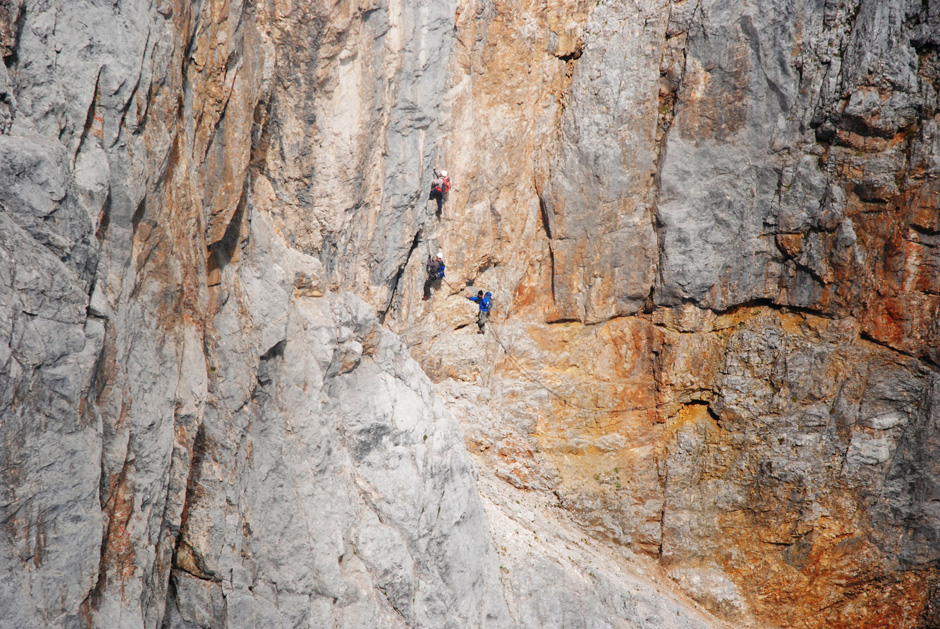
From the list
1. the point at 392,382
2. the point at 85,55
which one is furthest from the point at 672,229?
the point at 85,55

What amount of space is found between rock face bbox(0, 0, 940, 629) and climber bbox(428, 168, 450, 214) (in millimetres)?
459

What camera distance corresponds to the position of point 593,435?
2447cm

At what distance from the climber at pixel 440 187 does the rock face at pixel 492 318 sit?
1.51 ft

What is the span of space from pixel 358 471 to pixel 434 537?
9.01ft

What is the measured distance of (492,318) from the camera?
24453mm

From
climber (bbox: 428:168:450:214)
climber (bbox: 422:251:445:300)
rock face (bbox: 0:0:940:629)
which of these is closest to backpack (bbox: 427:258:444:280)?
climber (bbox: 422:251:445:300)

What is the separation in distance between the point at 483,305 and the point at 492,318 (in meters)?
1.17

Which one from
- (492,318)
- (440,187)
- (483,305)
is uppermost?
(440,187)

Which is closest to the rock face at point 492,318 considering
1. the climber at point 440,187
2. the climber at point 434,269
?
the climber at point 440,187

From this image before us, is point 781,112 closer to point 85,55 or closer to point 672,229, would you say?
point 672,229

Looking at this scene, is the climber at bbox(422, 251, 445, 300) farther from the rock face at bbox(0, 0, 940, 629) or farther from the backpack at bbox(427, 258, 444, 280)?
the rock face at bbox(0, 0, 940, 629)

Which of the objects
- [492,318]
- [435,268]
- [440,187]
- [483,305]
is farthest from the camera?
[492,318]

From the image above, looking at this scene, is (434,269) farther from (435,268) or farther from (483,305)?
(483,305)

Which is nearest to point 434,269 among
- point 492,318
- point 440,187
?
point 440,187
